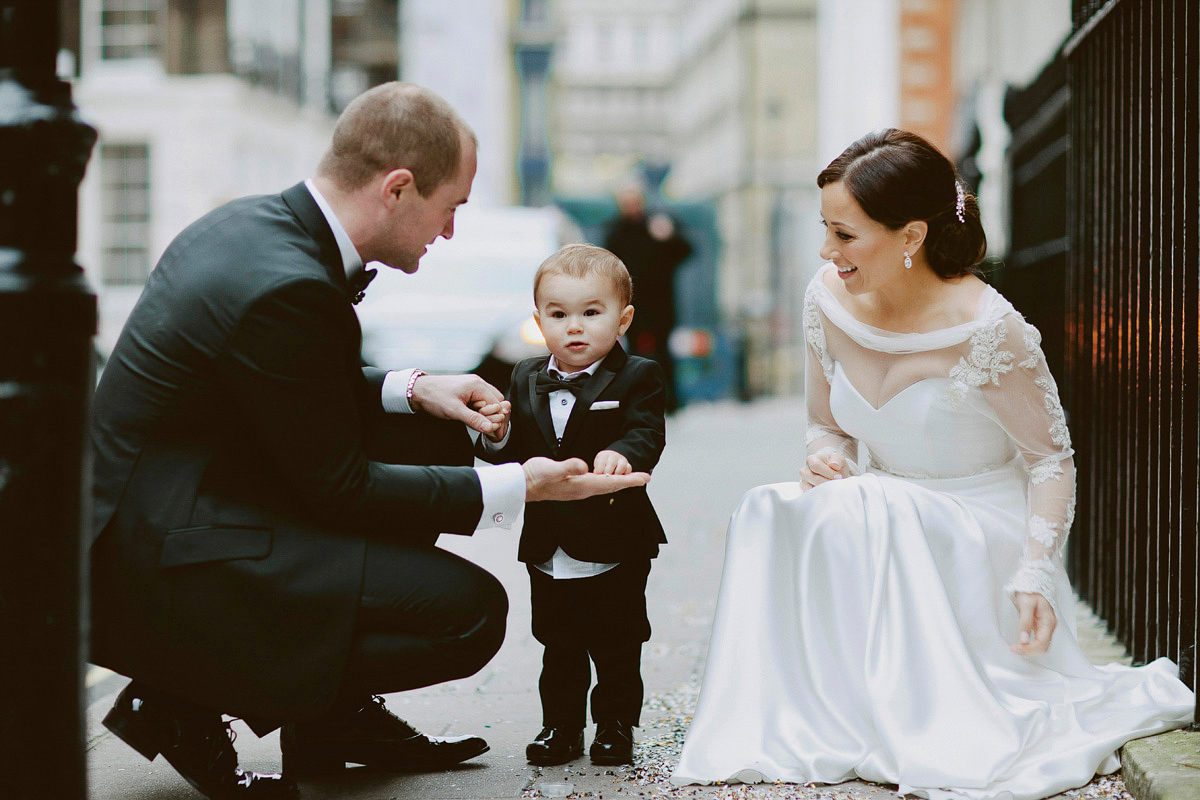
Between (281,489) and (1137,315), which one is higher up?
(1137,315)

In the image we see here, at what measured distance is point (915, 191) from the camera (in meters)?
3.07

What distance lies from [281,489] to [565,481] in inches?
23.8

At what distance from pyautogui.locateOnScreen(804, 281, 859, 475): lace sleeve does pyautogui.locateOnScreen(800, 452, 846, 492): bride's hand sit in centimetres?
11

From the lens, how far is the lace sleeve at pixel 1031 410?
3020 mm

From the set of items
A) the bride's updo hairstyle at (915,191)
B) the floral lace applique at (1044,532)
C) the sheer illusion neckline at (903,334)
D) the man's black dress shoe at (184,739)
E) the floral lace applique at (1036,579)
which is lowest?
the man's black dress shoe at (184,739)

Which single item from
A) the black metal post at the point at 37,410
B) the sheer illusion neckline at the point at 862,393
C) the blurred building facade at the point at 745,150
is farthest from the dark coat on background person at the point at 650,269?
the black metal post at the point at 37,410

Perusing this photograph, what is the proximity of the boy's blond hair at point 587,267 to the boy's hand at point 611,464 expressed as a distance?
0.43 m

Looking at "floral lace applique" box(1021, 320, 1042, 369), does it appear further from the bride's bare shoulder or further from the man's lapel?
the man's lapel

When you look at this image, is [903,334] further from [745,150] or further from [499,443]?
[745,150]

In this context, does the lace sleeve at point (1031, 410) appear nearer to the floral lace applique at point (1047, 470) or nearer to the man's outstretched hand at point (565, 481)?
the floral lace applique at point (1047, 470)

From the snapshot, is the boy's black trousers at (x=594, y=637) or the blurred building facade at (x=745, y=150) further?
the blurred building facade at (x=745, y=150)

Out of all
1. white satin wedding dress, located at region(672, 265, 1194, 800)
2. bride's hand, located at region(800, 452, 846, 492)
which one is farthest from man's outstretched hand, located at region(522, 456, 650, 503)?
bride's hand, located at region(800, 452, 846, 492)

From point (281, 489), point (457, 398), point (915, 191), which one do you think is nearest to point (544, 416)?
point (457, 398)

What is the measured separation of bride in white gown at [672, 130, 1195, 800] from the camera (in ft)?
9.41
